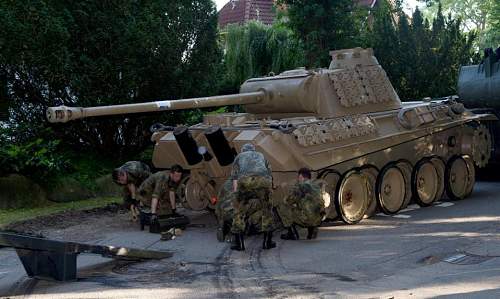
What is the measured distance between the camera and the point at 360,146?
1155cm

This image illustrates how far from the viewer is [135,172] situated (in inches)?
470

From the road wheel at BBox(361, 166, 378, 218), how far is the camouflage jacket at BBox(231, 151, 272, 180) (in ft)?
8.95

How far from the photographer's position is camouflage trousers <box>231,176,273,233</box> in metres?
9.35

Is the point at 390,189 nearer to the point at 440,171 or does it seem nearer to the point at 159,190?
the point at 440,171

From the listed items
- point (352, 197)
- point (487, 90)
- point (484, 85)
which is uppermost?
point (484, 85)

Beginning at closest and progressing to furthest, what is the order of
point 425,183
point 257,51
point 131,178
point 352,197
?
1. point 352,197
2. point 131,178
3. point 425,183
4. point 257,51

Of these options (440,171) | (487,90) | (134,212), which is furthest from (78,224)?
(487,90)

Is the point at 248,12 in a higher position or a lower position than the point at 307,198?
higher

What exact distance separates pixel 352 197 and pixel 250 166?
2795mm

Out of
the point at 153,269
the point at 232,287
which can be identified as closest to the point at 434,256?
the point at 232,287

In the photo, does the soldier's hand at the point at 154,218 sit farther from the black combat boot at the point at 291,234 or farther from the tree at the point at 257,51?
the tree at the point at 257,51

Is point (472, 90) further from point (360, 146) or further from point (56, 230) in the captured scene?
point (56, 230)

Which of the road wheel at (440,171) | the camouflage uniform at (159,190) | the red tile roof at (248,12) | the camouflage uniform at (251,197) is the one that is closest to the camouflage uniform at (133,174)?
the camouflage uniform at (159,190)

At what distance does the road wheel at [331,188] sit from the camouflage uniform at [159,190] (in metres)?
2.44
